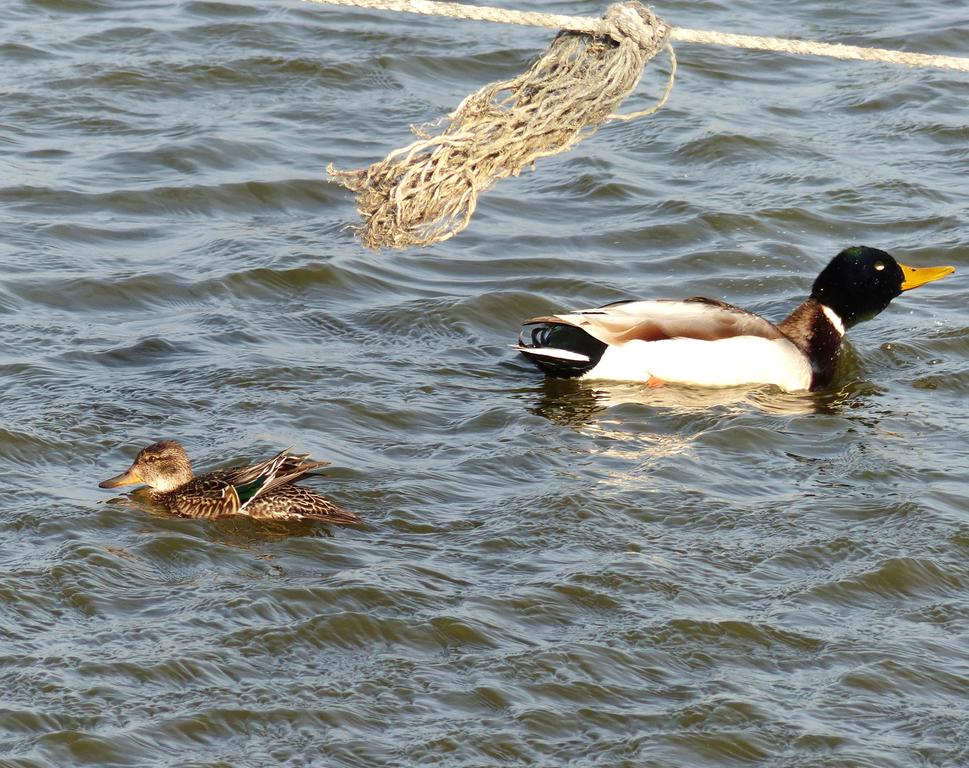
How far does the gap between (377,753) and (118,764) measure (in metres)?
0.83

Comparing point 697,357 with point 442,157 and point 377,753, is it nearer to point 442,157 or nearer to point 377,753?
point 442,157

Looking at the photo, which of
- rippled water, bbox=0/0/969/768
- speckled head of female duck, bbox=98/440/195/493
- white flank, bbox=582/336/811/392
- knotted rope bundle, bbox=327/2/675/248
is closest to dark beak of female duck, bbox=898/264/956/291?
rippled water, bbox=0/0/969/768

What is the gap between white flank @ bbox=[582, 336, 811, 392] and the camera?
9594mm

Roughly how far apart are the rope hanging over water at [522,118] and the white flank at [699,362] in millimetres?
2350

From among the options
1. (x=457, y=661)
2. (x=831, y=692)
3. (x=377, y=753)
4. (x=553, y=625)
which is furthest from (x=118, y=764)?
(x=831, y=692)

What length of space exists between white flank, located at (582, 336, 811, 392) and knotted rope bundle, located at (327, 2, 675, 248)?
92.8 inches

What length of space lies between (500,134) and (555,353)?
2.42 m

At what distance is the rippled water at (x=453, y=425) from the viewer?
6.07m

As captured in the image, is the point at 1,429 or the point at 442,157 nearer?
the point at 442,157

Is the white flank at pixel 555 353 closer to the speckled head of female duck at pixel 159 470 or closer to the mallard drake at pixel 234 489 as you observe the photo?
the mallard drake at pixel 234 489

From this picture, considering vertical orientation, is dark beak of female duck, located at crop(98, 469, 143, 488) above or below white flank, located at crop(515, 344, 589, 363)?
below

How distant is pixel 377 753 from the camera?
5.74m

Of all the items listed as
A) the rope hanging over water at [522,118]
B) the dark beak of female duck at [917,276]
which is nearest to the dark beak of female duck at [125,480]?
the rope hanging over water at [522,118]

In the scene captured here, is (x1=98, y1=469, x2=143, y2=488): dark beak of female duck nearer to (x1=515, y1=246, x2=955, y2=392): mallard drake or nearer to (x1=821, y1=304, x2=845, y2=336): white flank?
(x1=515, y1=246, x2=955, y2=392): mallard drake
